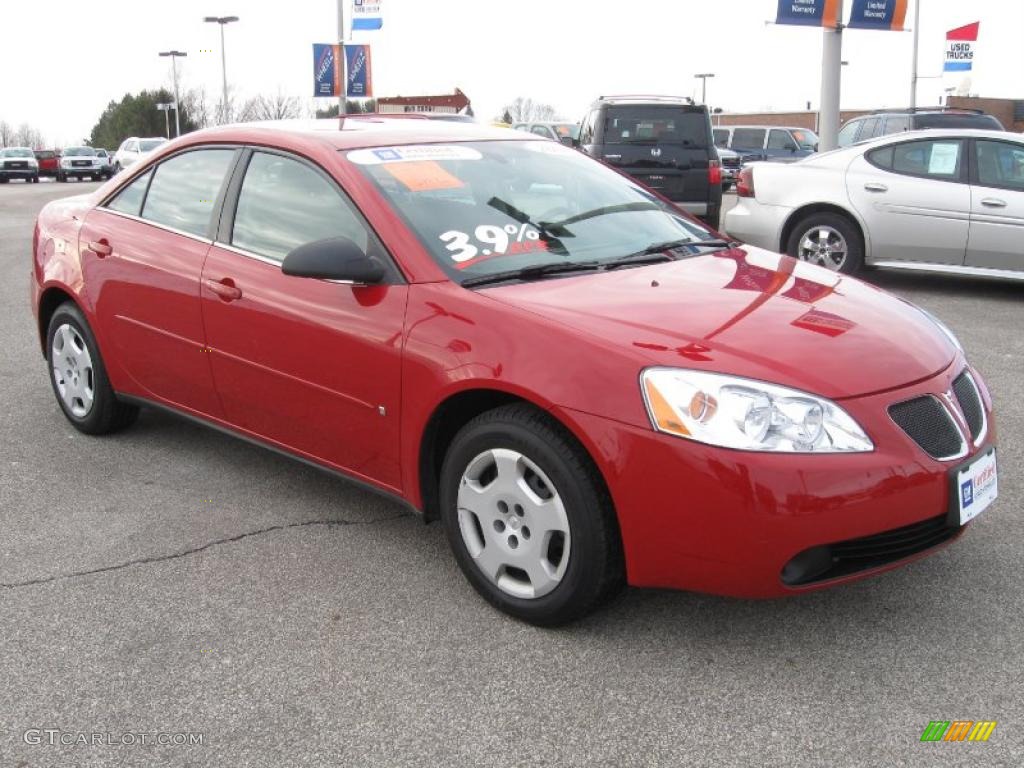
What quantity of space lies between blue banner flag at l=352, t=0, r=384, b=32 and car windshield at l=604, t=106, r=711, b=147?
46.7ft

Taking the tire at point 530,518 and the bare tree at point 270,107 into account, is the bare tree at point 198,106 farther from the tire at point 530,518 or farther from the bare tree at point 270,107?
the tire at point 530,518

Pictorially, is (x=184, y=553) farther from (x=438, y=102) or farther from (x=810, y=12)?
(x=438, y=102)

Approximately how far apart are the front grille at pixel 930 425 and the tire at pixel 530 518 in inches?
33.7

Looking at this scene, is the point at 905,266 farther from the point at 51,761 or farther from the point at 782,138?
the point at 782,138

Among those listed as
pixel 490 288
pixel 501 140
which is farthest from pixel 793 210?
pixel 490 288

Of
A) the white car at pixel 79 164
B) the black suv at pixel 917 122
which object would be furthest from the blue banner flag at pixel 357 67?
the white car at pixel 79 164

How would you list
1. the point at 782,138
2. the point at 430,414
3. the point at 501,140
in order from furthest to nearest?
1. the point at 782,138
2. the point at 501,140
3. the point at 430,414

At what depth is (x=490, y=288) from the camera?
3371mm

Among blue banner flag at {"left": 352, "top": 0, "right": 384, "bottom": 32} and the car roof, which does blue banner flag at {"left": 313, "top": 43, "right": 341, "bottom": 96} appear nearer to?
blue banner flag at {"left": 352, "top": 0, "right": 384, "bottom": 32}

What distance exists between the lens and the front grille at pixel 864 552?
9.34 feet

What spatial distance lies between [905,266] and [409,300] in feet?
23.1

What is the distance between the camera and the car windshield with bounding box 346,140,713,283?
360 cm

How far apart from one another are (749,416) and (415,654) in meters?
1.20

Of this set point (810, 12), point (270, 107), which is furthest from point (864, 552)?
point (270, 107)
